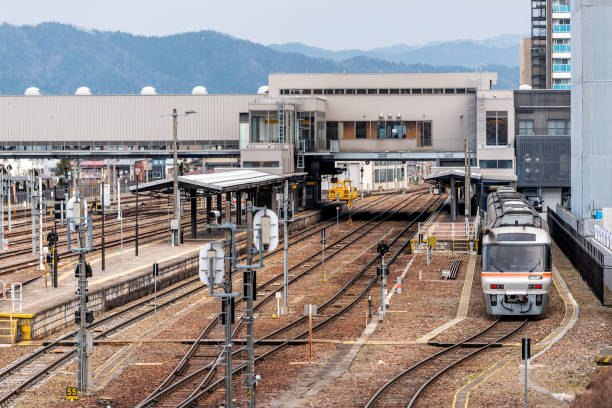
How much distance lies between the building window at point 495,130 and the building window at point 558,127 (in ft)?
13.7

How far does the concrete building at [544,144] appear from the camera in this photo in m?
74.9

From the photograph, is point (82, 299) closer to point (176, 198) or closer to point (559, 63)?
point (176, 198)

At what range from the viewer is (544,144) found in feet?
247

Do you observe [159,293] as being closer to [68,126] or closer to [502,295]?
[502,295]

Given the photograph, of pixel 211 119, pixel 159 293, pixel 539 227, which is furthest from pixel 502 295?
pixel 211 119

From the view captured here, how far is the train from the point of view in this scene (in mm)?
29938

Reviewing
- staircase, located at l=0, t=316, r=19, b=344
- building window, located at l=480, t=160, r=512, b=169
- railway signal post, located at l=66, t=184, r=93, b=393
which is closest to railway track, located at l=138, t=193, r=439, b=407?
railway signal post, located at l=66, t=184, r=93, b=393

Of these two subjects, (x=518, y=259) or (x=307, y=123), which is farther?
(x=307, y=123)

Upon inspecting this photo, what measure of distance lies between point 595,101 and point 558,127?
92.3ft

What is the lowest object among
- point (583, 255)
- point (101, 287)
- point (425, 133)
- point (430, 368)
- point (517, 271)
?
point (430, 368)

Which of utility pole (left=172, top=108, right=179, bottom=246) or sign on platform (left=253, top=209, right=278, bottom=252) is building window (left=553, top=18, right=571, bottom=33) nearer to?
utility pole (left=172, top=108, right=179, bottom=246)

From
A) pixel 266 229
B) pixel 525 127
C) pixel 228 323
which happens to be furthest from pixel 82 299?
pixel 525 127

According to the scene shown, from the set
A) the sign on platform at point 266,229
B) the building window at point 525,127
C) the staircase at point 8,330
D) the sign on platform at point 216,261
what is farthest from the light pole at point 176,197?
the building window at point 525,127

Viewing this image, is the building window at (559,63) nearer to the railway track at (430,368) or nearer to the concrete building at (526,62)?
the concrete building at (526,62)
